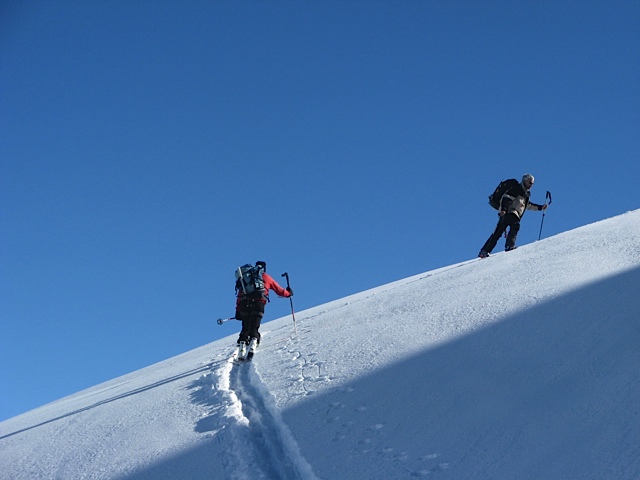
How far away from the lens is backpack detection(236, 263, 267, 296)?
10062 mm

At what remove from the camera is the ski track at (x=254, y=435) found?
16.9 feet

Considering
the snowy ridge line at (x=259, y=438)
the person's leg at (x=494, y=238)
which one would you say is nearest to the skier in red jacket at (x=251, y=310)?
the snowy ridge line at (x=259, y=438)

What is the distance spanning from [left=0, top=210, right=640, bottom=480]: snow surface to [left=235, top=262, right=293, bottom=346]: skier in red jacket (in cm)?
43

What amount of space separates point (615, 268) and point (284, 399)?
14.1ft

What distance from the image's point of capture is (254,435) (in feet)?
19.6

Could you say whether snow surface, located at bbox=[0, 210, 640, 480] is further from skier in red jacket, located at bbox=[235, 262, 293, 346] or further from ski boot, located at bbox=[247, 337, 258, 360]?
skier in red jacket, located at bbox=[235, 262, 293, 346]

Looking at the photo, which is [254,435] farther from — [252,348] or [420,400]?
[252,348]

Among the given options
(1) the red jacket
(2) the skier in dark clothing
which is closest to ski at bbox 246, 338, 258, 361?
(1) the red jacket

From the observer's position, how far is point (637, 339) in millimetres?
5516

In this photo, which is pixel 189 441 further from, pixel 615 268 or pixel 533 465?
pixel 615 268

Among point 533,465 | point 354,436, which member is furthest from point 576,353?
point 354,436

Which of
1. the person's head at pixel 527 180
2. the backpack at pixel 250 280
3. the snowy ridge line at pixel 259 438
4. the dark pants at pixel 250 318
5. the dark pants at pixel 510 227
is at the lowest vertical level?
the snowy ridge line at pixel 259 438

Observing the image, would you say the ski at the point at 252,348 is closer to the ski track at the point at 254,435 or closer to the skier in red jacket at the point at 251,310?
the skier in red jacket at the point at 251,310

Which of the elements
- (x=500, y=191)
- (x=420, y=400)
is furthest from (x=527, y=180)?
(x=420, y=400)
